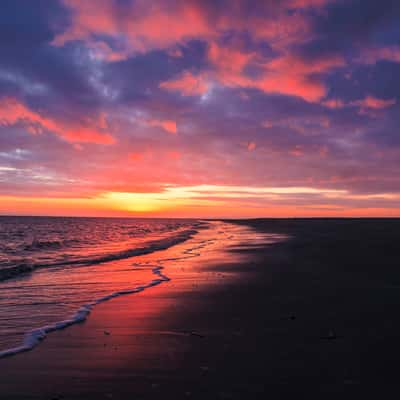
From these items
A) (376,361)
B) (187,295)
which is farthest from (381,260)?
(376,361)

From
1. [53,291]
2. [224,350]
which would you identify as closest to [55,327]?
[224,350]

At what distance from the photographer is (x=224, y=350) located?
5.90 metres

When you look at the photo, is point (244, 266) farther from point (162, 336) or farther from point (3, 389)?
point (3, 389)

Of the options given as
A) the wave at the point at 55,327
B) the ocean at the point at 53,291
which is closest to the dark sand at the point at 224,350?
the wave at the point at 55,327

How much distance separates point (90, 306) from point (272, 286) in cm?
576

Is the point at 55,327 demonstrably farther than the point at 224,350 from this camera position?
Yes

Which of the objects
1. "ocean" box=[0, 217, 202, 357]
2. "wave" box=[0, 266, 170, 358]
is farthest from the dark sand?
"ocean" box=[0, 217, 202, 357]

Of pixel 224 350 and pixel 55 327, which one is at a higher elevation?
pixel 224 350

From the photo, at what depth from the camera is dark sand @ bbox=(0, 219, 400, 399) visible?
462 cm

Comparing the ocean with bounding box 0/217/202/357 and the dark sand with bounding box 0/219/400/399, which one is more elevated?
the dark sand with bounding box 0/219/400/399

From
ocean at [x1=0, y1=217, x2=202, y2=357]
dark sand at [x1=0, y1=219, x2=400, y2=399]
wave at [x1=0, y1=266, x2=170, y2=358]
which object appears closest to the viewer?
dark sand at [x1=0, y1=219, x2=400, y2=399]

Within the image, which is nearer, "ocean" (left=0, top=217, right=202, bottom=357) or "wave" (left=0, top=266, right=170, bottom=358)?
"wave" (left=0, top=266, right=170, bottom=358)

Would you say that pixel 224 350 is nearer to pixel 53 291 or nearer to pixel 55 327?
pixel 55 327

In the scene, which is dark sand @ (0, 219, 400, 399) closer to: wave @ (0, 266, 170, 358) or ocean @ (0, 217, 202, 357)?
wave @ (0, 266, 170, 358)
